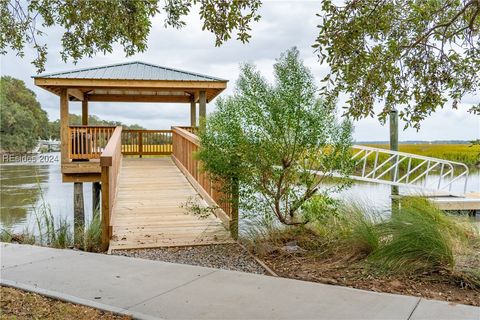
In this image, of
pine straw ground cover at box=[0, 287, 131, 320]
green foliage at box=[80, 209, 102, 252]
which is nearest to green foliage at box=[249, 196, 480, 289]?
green foliage at box=[80, 209, 102, 252]

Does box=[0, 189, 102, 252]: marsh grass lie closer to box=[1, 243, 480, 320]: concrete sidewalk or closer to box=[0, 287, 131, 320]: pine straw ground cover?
box=[1, 243, 480, 320]: concrete sidewalk

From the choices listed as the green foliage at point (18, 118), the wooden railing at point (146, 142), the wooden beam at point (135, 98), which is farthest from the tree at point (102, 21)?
the green foliage at point (18, 118)

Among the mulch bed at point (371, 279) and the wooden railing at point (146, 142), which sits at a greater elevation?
the wooden railing at point (146, 142)

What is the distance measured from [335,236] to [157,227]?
2575 mm

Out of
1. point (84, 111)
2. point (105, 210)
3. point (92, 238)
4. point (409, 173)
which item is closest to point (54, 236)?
point (92, 238)

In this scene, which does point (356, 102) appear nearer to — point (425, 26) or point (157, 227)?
point (425, 26)

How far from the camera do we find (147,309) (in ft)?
10.4

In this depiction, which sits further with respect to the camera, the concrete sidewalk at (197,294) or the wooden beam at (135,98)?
the wooden beam at (135,98)

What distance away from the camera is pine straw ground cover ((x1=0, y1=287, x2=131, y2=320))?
3.09 meters

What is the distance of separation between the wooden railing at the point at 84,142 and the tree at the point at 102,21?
713cm

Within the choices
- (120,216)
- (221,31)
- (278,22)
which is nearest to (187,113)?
(120,216)

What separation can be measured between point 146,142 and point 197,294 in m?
12.8

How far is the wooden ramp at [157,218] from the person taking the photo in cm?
553

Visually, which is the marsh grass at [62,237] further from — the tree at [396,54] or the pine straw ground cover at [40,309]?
the tree at [396,54]
